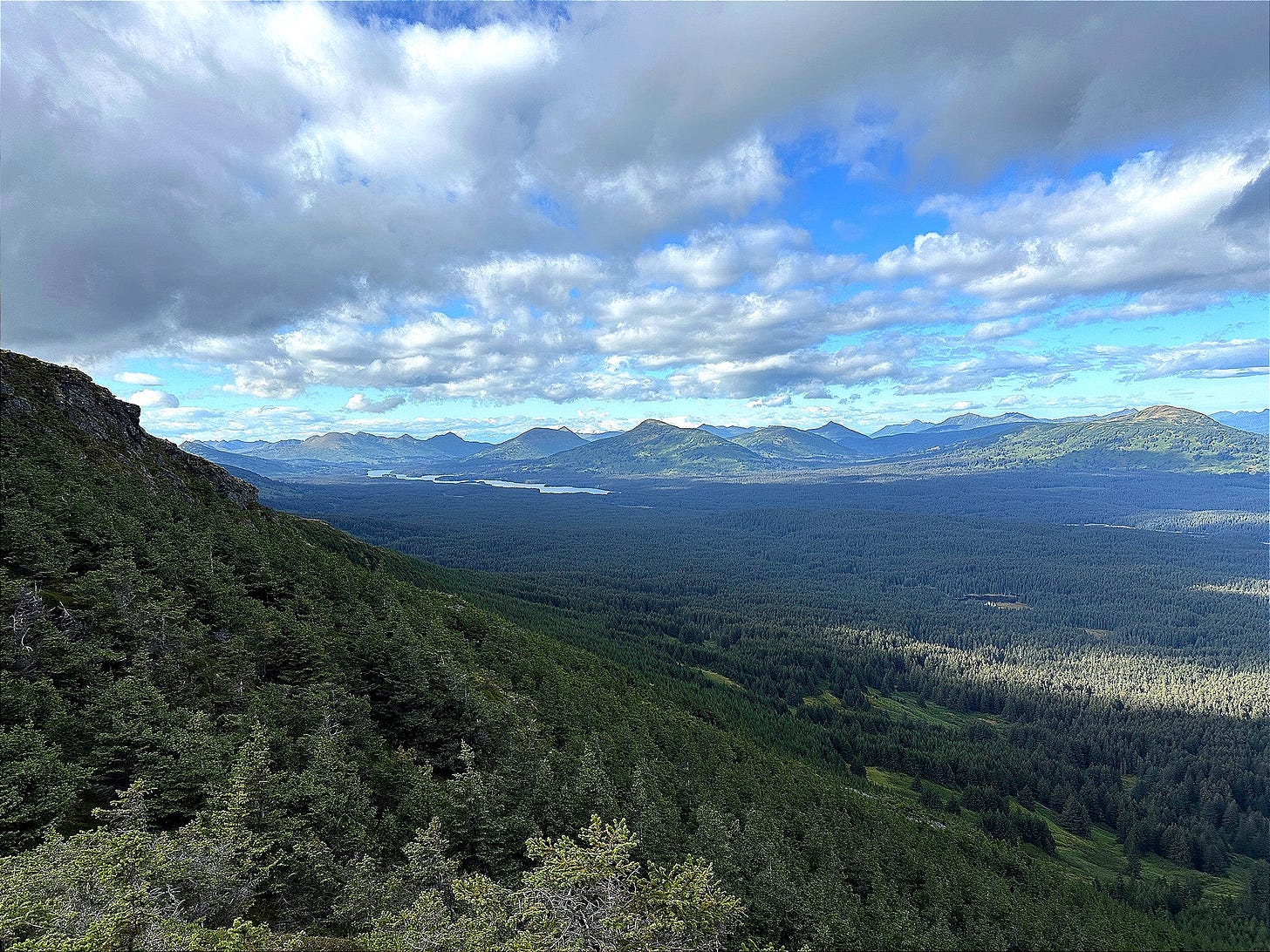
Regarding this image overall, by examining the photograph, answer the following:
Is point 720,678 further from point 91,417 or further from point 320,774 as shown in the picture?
point 91,417

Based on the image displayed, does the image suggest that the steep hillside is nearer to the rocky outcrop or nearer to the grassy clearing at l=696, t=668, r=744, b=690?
the rocky outcrop

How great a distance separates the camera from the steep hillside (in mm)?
22250

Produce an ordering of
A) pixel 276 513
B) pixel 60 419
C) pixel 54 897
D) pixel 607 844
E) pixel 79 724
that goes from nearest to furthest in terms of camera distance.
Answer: pixel 54 897
pixel 607 844
pixel 79 724
pixel 60 419
pixel 276 513

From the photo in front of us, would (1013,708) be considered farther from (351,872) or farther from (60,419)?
(60,419)

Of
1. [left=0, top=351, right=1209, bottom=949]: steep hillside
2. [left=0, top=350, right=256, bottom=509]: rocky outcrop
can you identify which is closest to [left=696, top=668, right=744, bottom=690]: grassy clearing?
[left=0, top=351, right=1209, bottom=949]: steep hillside

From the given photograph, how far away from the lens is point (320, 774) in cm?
3359

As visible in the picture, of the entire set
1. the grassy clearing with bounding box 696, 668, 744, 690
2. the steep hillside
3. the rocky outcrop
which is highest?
the rocky outcrop

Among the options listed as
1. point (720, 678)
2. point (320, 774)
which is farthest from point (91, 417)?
point (720, 678)

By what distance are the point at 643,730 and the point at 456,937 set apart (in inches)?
2576

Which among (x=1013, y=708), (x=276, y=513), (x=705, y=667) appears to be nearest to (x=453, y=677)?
(x=276, y=513)

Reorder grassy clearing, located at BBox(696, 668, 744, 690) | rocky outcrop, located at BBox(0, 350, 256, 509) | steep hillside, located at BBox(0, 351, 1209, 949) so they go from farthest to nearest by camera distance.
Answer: grassy clearing, located at BBox(696, 668, 744, 690) → rocky outcrop, located at BBox(0, 350, 256, 509) → steep hillside, located at BBox(0, 351, 1209, 949)

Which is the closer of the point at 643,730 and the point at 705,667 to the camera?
the point at 643,730

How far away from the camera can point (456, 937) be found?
20.8m

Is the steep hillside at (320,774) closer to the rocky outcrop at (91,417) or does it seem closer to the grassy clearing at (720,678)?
the rocky outcrop at (91,417)
